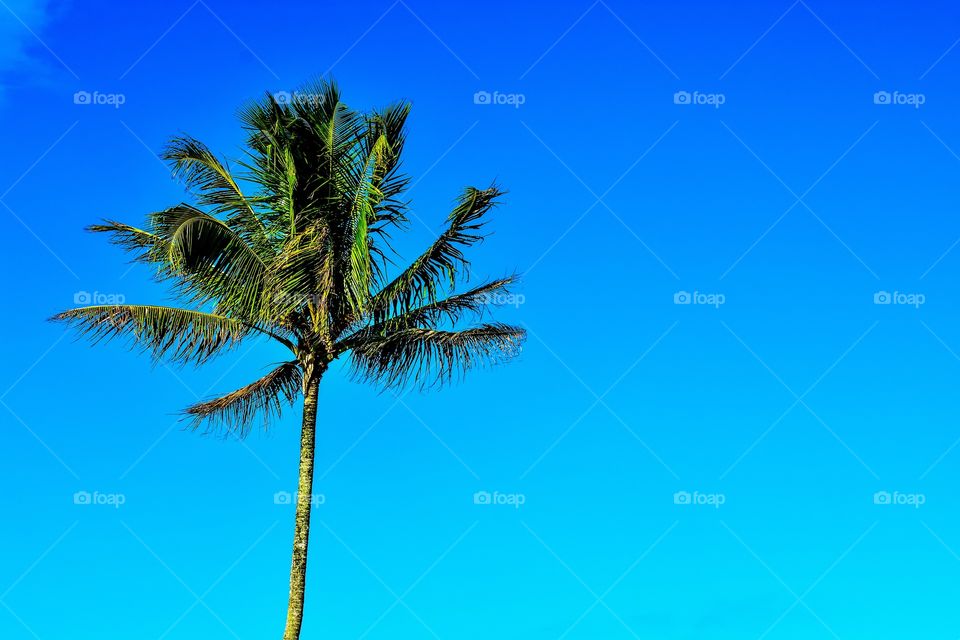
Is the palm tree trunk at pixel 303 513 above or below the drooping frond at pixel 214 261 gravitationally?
below

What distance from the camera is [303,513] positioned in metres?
24.2

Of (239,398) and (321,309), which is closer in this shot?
(321,309)

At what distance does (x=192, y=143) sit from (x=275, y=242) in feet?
8.69

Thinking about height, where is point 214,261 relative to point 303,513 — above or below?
above

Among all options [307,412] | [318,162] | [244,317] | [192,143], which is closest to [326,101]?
[318,162]

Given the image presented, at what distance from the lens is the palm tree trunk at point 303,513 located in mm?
23844

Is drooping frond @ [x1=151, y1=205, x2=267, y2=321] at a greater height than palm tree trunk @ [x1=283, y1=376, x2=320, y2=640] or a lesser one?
greater

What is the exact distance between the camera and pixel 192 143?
26438 mm

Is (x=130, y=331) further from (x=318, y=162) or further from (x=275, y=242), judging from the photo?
(x=318, y=162)

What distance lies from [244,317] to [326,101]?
4484mm

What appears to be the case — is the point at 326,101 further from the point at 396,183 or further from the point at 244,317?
the point at 244,317

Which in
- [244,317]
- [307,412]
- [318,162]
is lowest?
[307,412]

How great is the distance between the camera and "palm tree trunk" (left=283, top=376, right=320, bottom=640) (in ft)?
78.2

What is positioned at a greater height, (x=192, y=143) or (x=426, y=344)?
(x=192, y=143)
